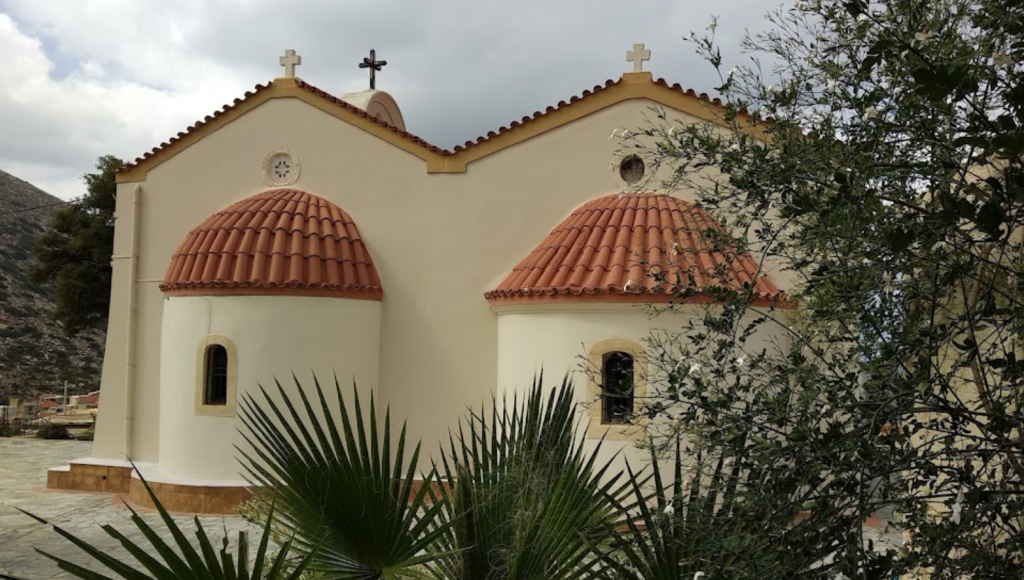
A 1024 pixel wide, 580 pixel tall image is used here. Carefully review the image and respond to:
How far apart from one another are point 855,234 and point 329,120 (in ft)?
33.0

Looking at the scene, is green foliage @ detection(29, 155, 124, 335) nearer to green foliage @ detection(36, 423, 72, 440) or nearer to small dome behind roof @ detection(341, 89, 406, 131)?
green foliage @ detection(36, 423, 72, 440)

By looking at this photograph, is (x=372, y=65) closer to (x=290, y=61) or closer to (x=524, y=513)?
(x=290, y=61)

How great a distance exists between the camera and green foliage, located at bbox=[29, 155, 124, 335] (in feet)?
76.2

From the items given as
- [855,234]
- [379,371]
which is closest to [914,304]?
[855,234]

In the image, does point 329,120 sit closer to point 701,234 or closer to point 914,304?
point 701,234

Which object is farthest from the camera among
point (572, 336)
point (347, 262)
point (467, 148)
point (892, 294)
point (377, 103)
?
point (377, 103)

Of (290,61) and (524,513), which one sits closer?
(524,513)

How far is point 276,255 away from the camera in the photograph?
10266 mm

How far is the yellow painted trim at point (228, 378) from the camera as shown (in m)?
10.1

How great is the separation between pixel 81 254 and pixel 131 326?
1412 centimetres

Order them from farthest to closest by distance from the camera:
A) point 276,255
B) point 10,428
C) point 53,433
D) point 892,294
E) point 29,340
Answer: point 29,340, point 10,428, point 53,433, point 276,255, point 892,294

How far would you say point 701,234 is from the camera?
3193mm

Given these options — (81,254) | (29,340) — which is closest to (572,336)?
(81,254)

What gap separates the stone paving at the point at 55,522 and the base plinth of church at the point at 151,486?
14cm
